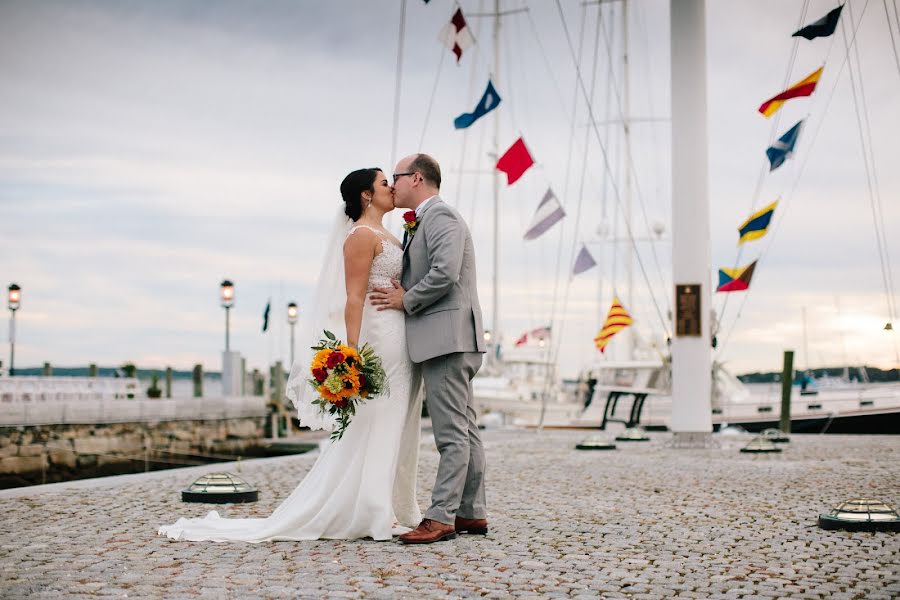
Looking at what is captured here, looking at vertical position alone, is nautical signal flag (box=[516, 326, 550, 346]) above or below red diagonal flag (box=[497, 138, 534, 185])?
below

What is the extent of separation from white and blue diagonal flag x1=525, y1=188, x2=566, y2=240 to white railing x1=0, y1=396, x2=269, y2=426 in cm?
1188

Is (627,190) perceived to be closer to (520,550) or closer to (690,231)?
(690,231)

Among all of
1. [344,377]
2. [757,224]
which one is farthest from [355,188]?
[757,224]

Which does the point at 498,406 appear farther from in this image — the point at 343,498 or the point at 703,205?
the point at 343,498

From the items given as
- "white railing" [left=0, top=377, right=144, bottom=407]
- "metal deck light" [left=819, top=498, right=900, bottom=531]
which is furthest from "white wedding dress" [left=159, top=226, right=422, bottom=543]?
"white railing" [left=0, top=377, right=144, bottom=407]

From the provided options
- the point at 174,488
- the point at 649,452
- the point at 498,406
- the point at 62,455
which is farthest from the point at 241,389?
the point at 174,488

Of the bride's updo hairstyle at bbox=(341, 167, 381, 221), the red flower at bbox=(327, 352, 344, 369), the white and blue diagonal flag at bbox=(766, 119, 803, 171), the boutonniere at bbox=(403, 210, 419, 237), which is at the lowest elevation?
the red flower at bbox=(327, 352, 344, 369)

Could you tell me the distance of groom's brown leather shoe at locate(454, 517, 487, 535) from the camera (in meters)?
6.39

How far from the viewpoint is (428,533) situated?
599 centimetres

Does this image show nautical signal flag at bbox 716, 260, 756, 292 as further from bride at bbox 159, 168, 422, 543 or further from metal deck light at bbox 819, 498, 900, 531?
bride at bbox 159, 168, 422, 543

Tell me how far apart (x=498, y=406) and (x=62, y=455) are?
17.6 meters

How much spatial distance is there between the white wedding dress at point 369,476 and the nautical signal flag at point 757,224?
35.9 feet

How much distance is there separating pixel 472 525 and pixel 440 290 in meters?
1.45

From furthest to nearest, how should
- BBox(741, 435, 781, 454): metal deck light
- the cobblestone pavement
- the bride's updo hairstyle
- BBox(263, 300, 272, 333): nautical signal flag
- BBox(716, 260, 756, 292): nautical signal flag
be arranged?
BBox(263, 300, 272, 333): nautical signal flag < BBox(716, 260, 756, 292): nautical signal flag < BBox(741, 435, 781, 454): metal deck light < the bride's updo hairstyle < the cobblestone pavement
